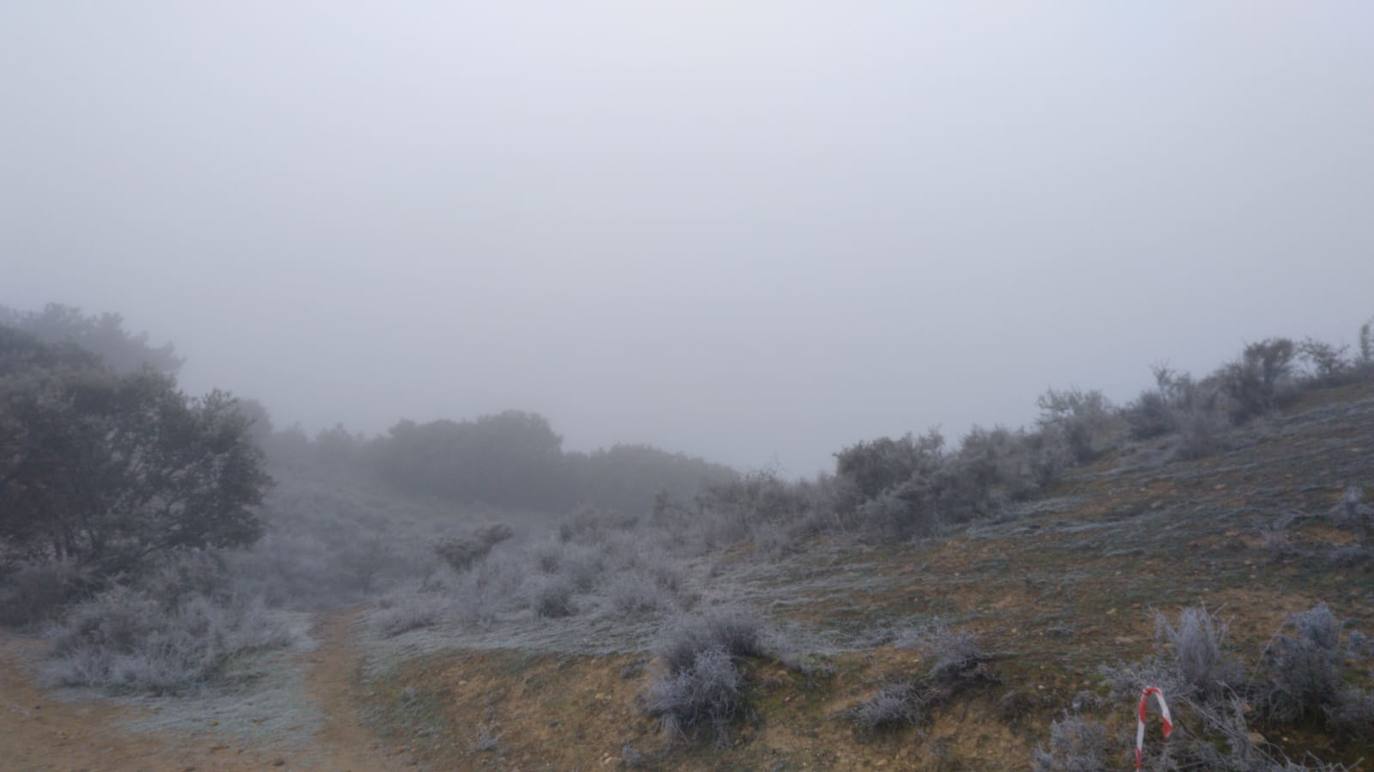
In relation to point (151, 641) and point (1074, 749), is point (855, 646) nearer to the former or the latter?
point (1074, 749)

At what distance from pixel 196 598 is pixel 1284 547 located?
1600cm

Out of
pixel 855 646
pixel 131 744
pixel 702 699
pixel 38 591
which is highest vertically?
pixel 38 591

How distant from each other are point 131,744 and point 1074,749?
8.54 meters

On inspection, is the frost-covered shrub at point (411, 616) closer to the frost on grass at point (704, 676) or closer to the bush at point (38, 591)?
the bush at point (38, 591)

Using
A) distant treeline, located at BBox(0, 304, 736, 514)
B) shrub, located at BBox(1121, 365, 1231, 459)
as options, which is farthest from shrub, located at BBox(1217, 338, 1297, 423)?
distant treeline, located at BBox(0, 304, 736, 514)

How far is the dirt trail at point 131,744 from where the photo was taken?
7195 millimetres

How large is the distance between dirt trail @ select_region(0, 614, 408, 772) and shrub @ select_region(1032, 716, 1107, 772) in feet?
18.8

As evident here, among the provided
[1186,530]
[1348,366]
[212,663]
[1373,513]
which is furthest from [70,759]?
[1348,366]

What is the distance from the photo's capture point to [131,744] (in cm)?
774

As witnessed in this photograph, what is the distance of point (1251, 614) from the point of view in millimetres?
5582

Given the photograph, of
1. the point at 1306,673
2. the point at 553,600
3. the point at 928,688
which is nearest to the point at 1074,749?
the point at 1306,673

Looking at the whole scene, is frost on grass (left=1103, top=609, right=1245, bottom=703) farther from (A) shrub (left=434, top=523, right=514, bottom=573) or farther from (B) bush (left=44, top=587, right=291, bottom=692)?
(A) shrub (left=434, top=523, right=514, bottom=573)

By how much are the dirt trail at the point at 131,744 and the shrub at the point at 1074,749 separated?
5744 mm

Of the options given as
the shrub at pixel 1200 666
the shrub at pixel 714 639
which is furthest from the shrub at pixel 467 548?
the shrub at pixel 1200 666
